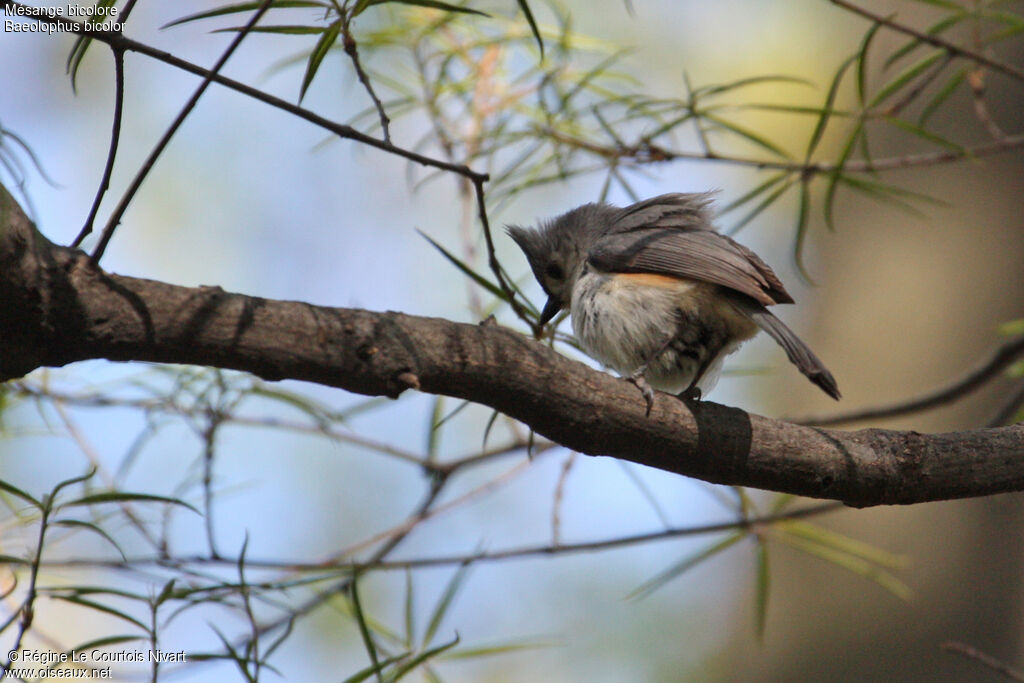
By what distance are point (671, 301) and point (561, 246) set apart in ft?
3.39

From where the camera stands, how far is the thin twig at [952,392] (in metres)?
3.68

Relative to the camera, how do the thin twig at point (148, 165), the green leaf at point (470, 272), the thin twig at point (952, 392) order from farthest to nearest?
1. the thin twig at point (952, 392)
2. the green leaf at point (470, 272)
3. the thin twig at point (148, 165)

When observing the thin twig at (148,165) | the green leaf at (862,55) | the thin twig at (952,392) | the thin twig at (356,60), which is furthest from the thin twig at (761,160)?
the thin twig at (148,165)

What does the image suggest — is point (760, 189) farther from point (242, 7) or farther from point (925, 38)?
point (242, 7)

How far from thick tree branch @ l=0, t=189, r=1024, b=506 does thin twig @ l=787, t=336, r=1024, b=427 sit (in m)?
1.22

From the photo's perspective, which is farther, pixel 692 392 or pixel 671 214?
pixel 671 214

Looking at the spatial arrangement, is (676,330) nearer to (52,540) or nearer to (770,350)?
(52,540)

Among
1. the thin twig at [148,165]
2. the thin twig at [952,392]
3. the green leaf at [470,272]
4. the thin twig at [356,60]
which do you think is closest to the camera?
the thin twig at [148,165]

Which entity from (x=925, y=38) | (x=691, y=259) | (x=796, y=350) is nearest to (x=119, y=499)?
(x=796, y=350)

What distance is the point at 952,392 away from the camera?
3797mm

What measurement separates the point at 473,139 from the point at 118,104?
2.41 meters

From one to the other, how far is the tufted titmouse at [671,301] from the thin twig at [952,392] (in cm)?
59

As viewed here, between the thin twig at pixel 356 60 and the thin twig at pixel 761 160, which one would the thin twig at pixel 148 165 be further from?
the thin twig at pixel 761 160

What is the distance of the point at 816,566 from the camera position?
6059 millimetres
